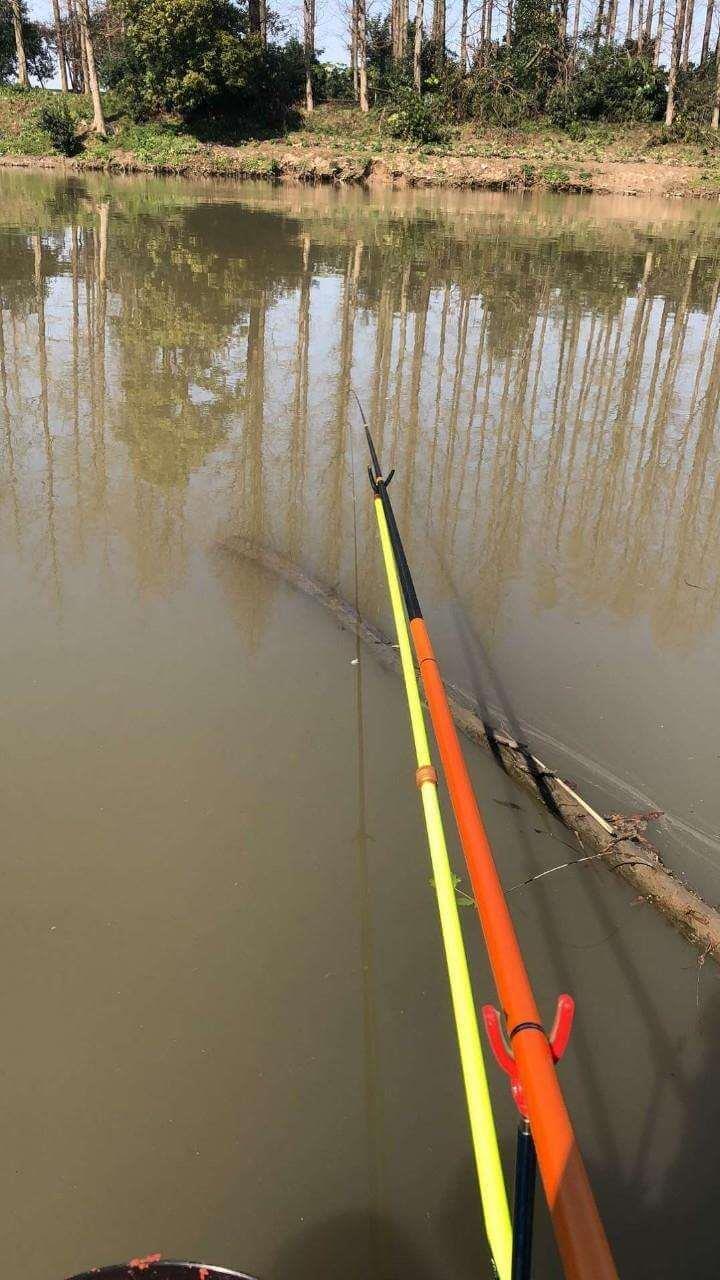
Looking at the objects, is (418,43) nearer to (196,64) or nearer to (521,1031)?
(196,64)

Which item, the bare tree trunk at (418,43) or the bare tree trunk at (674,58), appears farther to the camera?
the bare tree trunk at (418,43)

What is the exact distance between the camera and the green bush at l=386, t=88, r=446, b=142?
30.6 m

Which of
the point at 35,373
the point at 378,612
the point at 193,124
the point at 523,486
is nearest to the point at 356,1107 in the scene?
the point at 378,612

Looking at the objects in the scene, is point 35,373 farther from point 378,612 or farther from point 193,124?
point 193,124

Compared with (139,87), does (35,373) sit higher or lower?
lower

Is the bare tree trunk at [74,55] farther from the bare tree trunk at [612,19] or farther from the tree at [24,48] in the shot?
the bare tree trunk at [612,19]

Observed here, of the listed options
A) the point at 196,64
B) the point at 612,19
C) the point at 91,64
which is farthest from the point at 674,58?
the point at 91,64

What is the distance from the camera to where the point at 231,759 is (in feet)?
10.5

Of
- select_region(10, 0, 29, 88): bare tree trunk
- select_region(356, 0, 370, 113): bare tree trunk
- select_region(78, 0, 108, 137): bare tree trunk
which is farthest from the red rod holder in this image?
select_region(10, 0, 29, 88): bare tree trunk

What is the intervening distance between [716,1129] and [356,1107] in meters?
0.89

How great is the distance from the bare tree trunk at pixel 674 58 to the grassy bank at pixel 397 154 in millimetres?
812

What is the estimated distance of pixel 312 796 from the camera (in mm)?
3049

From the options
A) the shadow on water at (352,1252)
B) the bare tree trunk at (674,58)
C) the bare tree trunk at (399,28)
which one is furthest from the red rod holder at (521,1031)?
the bare tree trunk at (399,28)

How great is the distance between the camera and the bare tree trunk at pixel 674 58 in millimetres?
30531
